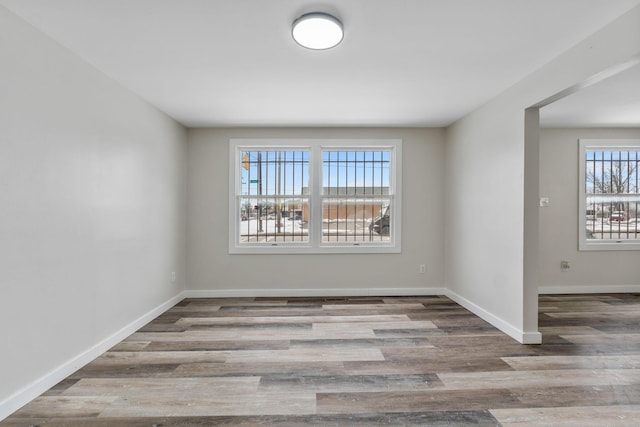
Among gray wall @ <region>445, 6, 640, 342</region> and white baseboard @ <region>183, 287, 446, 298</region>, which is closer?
gray wall @ <region>445, 6, 640, 342</region>

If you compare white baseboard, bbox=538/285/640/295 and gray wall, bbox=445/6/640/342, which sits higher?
gray wall, bbox=445/6/640/342

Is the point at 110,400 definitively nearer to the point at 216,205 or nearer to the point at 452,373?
the point at 452,373

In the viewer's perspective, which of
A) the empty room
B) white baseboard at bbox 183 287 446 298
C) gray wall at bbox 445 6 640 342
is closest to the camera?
the empty room

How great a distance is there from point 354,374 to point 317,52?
2.47m

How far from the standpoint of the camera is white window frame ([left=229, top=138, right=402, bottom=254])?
461cm

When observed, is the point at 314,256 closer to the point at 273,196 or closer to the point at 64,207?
the point at 273,196

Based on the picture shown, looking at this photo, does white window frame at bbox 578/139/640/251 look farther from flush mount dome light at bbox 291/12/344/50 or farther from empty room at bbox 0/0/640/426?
flush mount dome light at bbox 291/12/344/50

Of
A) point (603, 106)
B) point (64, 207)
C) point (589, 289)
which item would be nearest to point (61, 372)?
point (64, 207)

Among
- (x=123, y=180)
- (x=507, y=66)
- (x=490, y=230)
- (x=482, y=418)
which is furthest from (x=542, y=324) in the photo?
(x=123, y=180)

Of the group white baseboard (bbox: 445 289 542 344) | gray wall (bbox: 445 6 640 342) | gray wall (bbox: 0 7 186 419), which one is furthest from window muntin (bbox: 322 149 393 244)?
gray wall (bbox: 0 7 186 419)

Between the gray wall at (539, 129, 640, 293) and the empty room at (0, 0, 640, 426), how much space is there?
0.10 ft

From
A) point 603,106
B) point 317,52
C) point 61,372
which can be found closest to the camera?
point 61,372

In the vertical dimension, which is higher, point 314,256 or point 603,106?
point 603,106

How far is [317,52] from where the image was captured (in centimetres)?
244
